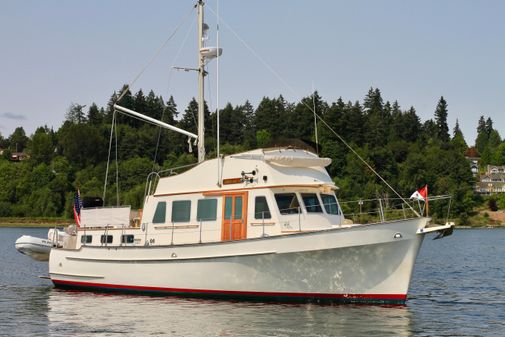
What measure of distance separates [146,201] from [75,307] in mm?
4219

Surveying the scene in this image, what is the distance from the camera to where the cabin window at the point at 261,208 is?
21812mm

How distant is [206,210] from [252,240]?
243cm

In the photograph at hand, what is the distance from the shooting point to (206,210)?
22.8 m

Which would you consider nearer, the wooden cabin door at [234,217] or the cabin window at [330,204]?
the wooden cabin door at [234,217]

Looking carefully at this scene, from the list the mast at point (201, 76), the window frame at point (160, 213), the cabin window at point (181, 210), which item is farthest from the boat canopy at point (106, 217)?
the mast at point (201, 76)

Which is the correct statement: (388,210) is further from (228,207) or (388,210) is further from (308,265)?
(228,207)

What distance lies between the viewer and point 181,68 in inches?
982

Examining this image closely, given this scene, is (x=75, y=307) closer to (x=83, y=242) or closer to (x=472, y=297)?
(x=83, y=242)

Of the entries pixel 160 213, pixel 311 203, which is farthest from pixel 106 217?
pixel 311 203

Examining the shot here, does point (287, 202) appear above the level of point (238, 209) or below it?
above

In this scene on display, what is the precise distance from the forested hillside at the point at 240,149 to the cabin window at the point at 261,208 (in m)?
64.8

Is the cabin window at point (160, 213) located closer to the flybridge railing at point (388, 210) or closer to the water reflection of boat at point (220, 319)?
the water reflection of boat at point (220, 319)

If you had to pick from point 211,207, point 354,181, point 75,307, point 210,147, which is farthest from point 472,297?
point 210,147

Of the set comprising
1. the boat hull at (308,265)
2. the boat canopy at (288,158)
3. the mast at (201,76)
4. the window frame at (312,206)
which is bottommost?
the boat hull at (308,265)
